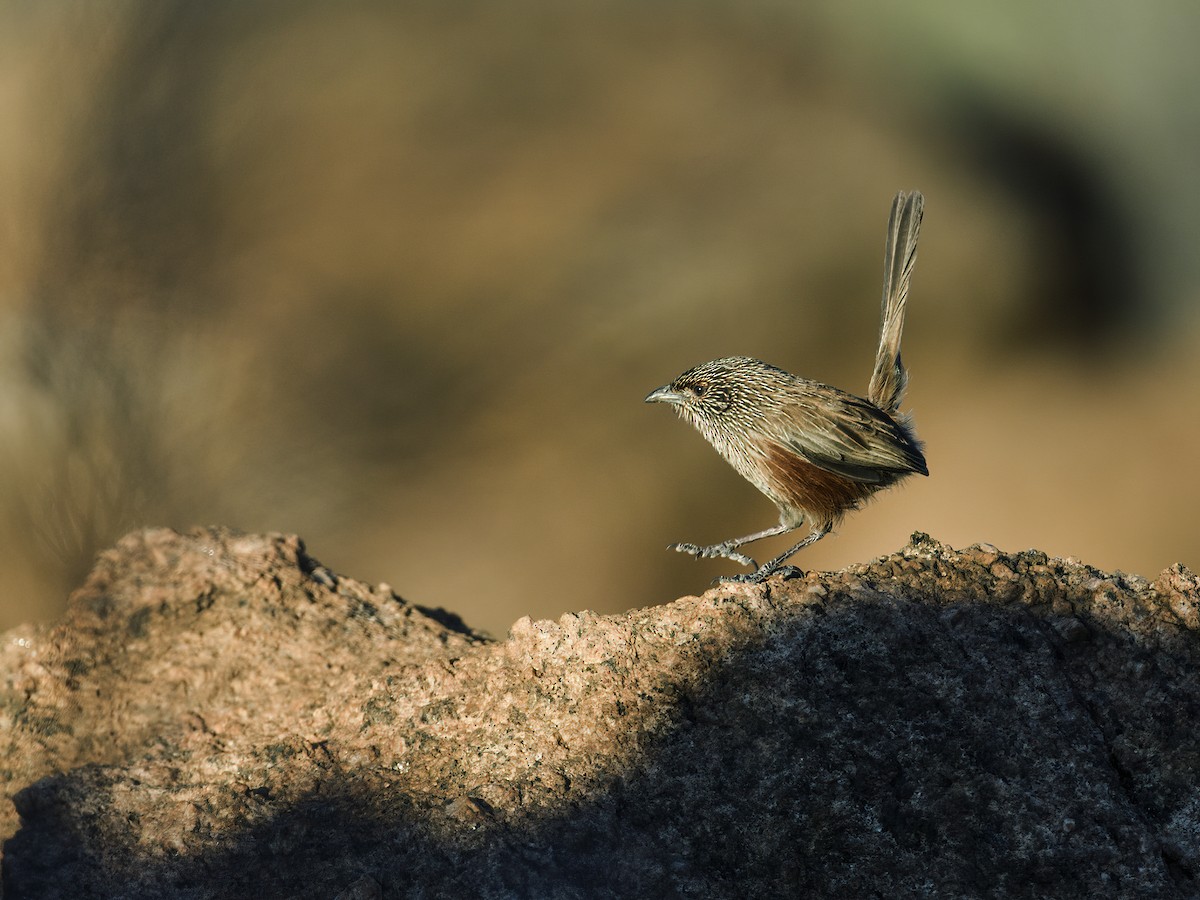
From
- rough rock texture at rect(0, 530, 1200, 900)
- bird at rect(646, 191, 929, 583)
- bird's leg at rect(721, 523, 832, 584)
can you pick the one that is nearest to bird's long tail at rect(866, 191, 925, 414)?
bird at rect(646, 191, 929, 583)

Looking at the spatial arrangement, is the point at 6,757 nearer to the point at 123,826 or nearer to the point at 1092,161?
the point at 123,826

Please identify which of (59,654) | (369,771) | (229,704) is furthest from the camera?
(59,654)

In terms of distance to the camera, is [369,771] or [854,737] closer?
[854,737]

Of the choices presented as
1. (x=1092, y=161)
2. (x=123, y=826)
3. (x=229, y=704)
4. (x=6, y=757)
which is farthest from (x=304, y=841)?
(x=1092, y=161)

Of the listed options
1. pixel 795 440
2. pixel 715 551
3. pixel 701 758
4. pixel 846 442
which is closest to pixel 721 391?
pixel 795 440

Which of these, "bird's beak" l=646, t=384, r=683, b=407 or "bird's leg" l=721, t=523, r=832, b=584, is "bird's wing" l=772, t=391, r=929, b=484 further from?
"bird's beak" l=646, t=384, r=683, b=407

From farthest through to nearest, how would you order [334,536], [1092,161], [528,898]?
[1092,161] < [334,536] < [528,898]

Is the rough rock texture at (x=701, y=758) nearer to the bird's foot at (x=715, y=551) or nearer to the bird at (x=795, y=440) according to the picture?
the bird's foot at (x=715, y=551)

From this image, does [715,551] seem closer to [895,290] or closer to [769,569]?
[769,569]

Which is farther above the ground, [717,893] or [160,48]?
[160,48]
